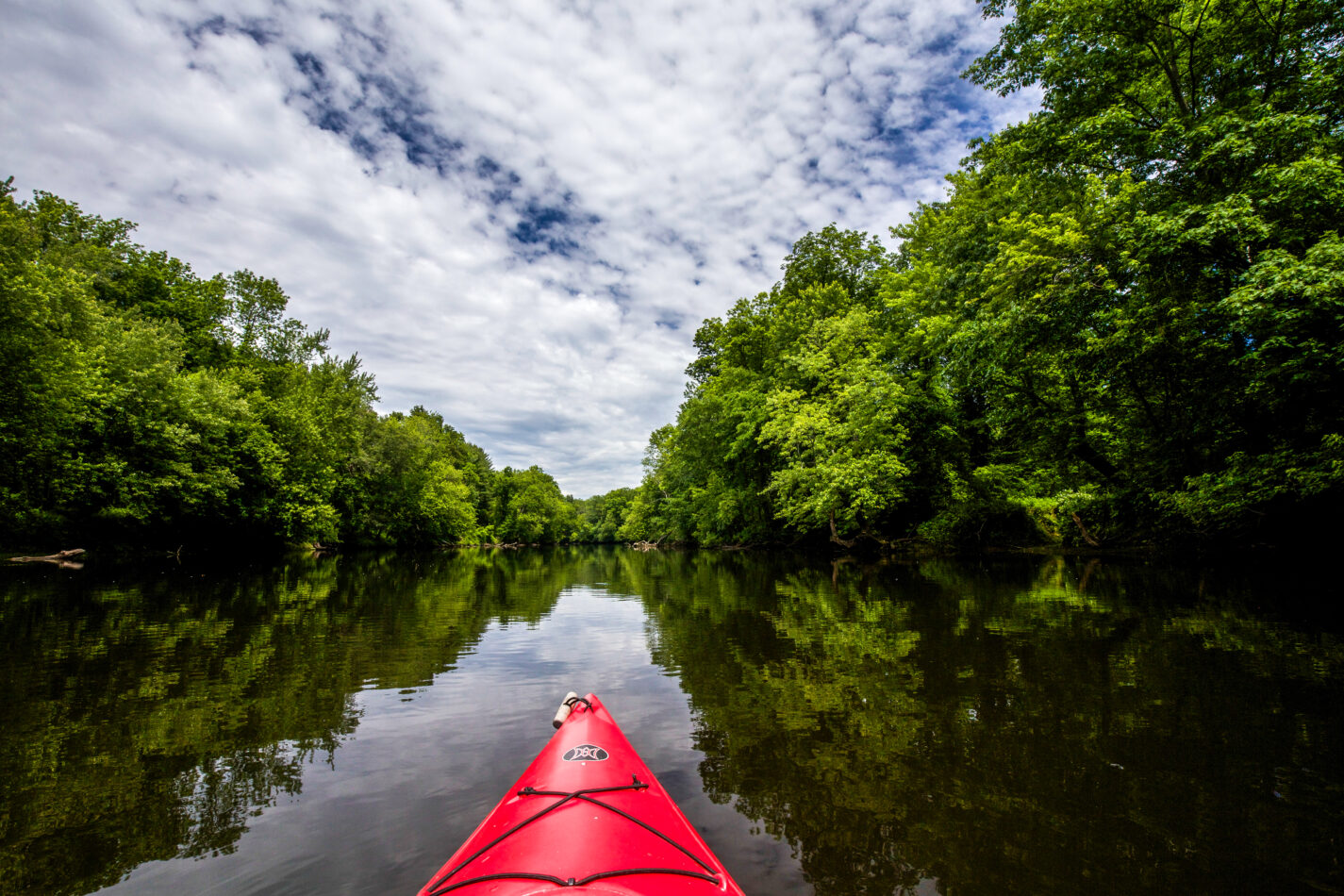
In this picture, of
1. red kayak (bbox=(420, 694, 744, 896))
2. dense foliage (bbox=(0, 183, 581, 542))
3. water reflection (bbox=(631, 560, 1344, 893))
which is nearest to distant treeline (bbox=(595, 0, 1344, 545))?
water reflection (bbox=(631, 560, 1344, 893))

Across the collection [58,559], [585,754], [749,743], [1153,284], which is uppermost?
[1153,284]

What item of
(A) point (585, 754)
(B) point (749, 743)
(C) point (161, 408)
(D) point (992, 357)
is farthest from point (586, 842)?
(C) point (161, 408)

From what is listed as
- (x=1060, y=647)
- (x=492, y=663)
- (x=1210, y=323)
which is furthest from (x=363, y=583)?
(x=1210, y=323)

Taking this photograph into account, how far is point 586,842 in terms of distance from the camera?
7.75ft

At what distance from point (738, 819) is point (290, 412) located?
3283 cm

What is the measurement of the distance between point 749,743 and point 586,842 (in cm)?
253

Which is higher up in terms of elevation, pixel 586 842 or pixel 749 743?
pixel 586 842

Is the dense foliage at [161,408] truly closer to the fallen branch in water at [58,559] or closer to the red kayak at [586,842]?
the fallen branch in water at [58,559]

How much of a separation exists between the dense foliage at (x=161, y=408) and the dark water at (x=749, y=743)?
11507 mm

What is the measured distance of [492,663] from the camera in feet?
24.1

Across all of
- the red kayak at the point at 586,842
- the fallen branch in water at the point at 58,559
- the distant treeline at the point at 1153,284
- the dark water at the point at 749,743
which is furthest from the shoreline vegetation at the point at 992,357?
the red kayak at the point at 586,842

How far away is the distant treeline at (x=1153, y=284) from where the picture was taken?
310 inches

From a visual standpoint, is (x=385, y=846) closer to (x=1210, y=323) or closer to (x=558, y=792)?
(x=558, y=792)

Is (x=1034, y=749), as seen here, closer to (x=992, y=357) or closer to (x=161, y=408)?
(x=992, y=357)
